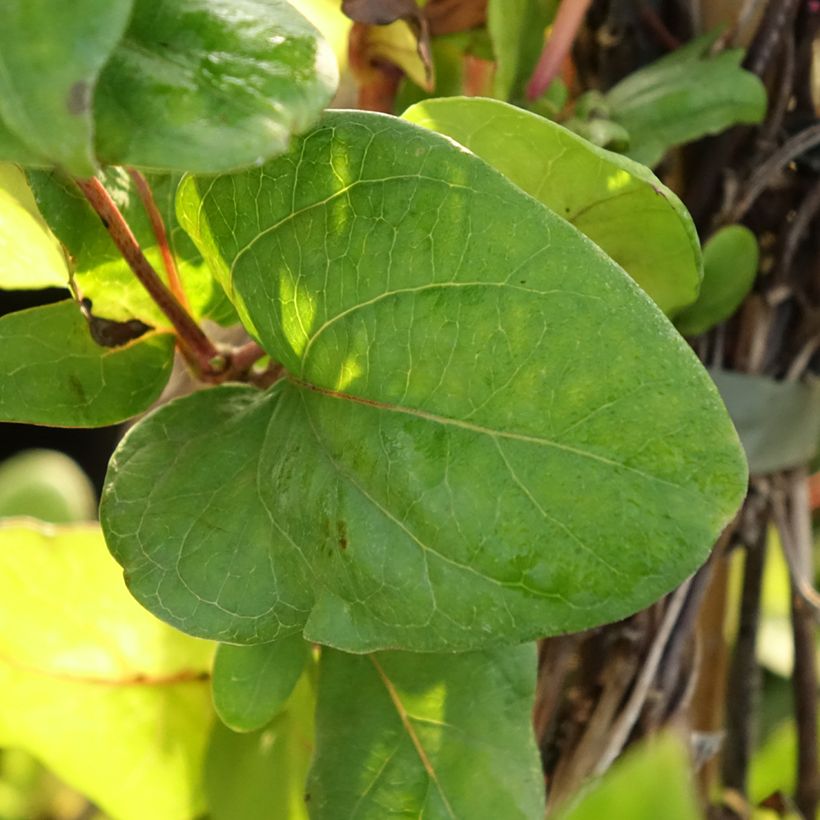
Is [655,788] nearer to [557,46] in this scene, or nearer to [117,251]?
[117,251]

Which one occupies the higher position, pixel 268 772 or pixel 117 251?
pixel 117 251

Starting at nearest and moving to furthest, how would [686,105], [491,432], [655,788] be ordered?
[655,788], [491,432], [686,105]

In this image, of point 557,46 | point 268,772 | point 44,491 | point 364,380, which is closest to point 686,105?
point 557,46

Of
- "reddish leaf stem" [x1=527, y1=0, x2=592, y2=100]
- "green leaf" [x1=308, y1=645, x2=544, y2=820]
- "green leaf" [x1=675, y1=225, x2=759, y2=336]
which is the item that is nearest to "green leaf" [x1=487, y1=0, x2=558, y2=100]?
"reddish leaf stem" [x1=527, y1=0, x2=592, y2=100]

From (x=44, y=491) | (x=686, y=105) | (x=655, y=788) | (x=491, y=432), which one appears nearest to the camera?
(x=655, y=788)

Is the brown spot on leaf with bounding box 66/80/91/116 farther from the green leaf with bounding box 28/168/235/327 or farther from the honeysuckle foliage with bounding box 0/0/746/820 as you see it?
the green leaf with bounding box 28/168/235/327

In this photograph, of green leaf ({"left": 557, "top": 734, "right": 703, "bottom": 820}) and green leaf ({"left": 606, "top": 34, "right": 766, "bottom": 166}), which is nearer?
green leaf ({"left": 557, "top": 734, "right": 703, "bottom": 820})

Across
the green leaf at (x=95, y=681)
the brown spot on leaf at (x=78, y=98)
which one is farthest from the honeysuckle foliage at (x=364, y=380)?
the green leaf at (x=95, y=681)
